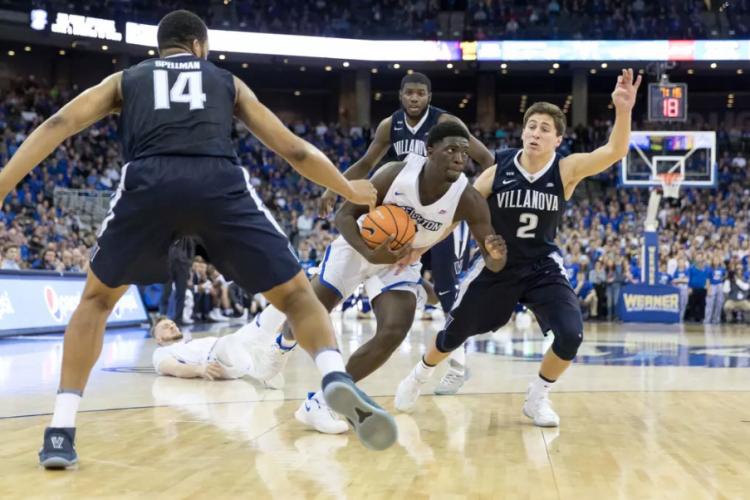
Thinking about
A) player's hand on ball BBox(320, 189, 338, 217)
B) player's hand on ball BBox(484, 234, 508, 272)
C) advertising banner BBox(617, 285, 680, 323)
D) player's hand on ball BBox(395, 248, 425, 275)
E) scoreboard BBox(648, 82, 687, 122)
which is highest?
scoreboard BBox(648, 82, 687, 122)

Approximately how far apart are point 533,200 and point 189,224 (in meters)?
2.53

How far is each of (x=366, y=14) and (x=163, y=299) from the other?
21678mm

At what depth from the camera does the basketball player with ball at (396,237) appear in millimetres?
5074

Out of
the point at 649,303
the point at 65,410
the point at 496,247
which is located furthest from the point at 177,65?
the point at 649,303

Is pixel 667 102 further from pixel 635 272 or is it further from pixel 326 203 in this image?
pixel 326 203

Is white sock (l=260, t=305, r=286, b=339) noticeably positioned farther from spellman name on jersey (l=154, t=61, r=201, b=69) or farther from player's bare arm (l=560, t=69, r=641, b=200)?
spellman name on jersey (l=154, t=61, r=201, b=69)

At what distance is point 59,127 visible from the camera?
12.1 ft

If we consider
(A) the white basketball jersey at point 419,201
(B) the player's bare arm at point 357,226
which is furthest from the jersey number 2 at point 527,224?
(B) the player's bare arm at point 357,226

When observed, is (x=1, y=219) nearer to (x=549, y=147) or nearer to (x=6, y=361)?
(x=6, y=361)

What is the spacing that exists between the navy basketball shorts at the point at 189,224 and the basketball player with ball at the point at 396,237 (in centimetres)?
131

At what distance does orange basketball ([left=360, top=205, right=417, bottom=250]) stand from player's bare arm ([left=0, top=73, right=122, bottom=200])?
1.70m

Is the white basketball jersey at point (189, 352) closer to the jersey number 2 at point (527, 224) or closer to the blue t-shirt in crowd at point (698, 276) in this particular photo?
the jersey number 2 at point (527, 224)

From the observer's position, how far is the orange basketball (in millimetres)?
5074

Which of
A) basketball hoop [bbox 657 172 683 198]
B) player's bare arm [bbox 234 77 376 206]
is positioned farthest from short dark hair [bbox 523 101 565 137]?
basketball hoop [bbox 657 172 683 198]
